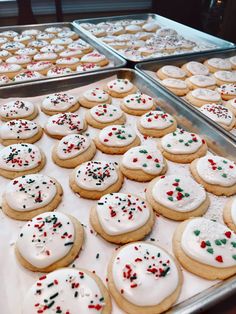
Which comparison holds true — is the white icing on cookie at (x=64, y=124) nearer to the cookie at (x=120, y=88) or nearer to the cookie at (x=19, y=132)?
the cookie at (x=19, y=132)

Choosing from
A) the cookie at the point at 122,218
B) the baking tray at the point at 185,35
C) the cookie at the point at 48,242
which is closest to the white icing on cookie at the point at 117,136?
the cookie at the point at 122,218

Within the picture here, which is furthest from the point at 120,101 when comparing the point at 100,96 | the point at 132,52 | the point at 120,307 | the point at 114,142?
the point at 120,307

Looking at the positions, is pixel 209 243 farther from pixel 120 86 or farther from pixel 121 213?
pixel 120 86

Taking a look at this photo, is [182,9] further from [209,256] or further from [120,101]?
[209,256]

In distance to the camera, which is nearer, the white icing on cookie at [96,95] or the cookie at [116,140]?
the cookie at [116,140]

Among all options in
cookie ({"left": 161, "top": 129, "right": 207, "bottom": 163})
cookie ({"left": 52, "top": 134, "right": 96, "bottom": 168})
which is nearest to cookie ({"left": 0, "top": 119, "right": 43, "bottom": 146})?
cookie ({"left": 52, "top": 134, "right": 96, "bottom": 168})

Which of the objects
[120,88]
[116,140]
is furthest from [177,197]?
[120,88]

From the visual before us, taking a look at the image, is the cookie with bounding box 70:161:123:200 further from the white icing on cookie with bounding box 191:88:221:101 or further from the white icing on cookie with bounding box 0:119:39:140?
the white icing on cookie with bounding box 191:88:221:101
